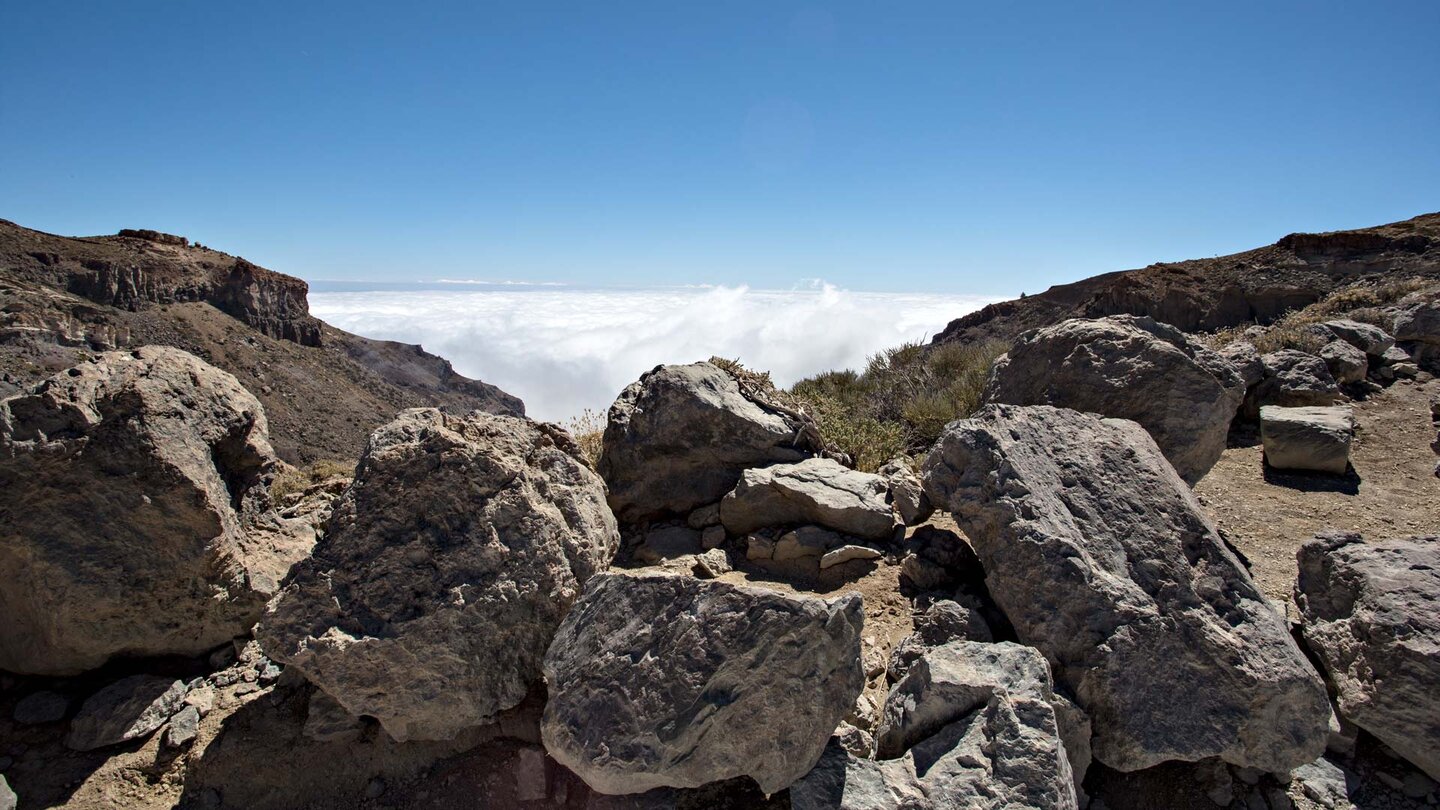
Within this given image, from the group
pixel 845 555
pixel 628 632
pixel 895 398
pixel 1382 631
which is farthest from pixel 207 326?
pixel 1382 631

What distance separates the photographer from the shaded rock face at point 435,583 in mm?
3150

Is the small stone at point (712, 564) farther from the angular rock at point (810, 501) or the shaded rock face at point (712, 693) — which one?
the shaded rock face at point (712, 693)

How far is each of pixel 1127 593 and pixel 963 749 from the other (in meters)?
1.19

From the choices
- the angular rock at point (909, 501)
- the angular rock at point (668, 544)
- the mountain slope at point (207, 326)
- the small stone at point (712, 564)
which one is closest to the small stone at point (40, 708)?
the angular rock at point (668, 544)

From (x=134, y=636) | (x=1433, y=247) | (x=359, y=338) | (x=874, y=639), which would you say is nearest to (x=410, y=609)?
(x=134, y=636)

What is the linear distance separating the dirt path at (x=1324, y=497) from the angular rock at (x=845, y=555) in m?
2.44

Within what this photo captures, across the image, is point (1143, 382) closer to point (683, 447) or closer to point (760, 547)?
point (760, 547)

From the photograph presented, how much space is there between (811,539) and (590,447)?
10.2 ft

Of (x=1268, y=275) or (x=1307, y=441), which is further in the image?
(x=1268, y=275)

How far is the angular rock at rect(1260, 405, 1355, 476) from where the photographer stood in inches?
245

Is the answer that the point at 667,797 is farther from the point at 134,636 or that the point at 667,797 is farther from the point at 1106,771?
the point at 134,636

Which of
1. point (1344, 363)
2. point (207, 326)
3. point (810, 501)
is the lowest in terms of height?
point (207, 326)

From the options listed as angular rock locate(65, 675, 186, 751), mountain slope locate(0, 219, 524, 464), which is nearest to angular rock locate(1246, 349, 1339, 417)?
angular rock locate(65, 675, 186, 751)

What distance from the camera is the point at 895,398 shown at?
9.55 m
